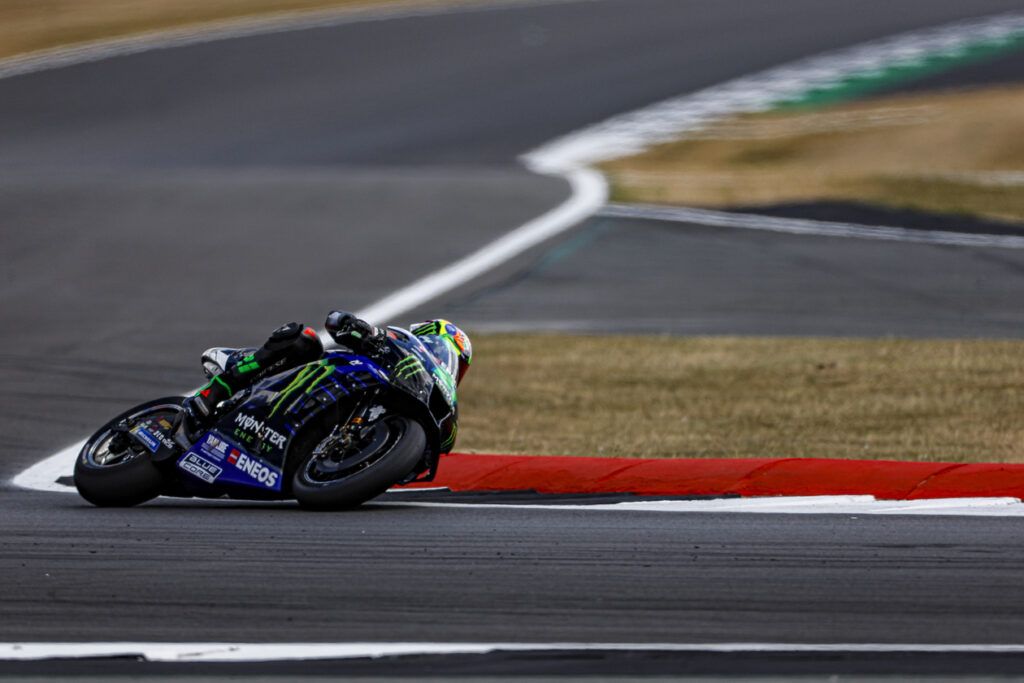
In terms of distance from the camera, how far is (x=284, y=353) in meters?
6.82

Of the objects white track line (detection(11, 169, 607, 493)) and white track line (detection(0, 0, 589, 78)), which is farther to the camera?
white track line (detection(0, 0, 589, 78))

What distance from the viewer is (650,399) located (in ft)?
36.0

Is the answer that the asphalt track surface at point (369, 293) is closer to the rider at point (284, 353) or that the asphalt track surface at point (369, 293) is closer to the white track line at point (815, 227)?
the rider at point (284, 353)

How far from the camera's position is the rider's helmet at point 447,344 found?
7.06 metres

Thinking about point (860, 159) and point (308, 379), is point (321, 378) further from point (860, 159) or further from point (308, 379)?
point (860, 159)

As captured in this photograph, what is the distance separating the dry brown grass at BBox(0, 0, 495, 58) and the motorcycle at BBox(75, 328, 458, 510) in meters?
28.8

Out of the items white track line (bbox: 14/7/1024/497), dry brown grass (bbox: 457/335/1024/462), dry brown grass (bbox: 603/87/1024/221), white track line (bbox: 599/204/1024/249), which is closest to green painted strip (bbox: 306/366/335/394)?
dry brown grass (bbox: 457/335/1024/462)

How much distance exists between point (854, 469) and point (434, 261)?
9816mm

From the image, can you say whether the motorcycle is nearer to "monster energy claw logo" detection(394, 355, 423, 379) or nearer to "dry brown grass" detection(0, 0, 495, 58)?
"monster energy claw logo" detection(394, 355, 423, 379)

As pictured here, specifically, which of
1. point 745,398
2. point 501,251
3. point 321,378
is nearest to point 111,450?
point 321,378

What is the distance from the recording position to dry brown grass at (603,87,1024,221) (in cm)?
1941

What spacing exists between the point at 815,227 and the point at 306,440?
39.1 feet

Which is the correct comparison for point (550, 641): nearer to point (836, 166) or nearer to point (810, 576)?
point (810, 576)

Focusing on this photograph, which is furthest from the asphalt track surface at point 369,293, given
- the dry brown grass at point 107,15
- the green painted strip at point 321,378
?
the dry brown grass at point 107,15
